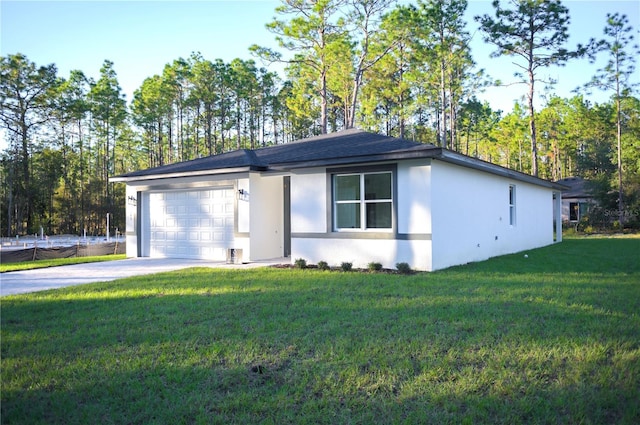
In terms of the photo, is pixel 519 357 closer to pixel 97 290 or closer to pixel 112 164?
pixel 97 290

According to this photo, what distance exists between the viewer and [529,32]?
28000 millimetres

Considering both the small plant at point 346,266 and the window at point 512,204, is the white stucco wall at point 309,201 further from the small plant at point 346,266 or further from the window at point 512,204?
the window at point 512,204

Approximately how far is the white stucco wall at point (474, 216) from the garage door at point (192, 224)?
606cm

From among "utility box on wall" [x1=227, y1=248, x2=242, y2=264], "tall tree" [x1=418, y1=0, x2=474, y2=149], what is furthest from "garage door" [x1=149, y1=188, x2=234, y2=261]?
"tall tree" [x1=418, y1=0, x2=474, y2=149]

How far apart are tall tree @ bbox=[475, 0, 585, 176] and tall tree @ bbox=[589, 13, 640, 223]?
9.59ft

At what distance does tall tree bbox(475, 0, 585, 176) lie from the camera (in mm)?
27109

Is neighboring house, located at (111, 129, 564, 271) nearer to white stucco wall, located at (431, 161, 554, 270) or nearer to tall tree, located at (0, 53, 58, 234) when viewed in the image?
white stucco wall, located at (431, 161, 554, 270)

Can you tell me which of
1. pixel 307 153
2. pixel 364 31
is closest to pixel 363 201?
pixel 307 153

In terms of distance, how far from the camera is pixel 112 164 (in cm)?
4644

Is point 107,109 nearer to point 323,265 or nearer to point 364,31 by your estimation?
point 364,31

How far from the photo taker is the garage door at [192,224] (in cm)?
1310

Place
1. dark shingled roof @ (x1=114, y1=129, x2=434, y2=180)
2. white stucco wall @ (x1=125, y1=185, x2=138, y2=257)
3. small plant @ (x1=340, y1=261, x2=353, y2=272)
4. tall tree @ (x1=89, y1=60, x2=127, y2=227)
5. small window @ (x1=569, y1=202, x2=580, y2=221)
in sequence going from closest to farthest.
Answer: small plant @ (x1=340, y1=261, x2=353, y2=272), dark shingled roof @ (x1=114, y1=129, x2=434, y2=180), white stucco wall @ (x1=125, y1=185, x2=138, y2=257), small window @ (x1=569, y1=202, x2=580, y2=221), tall tree @ (x1=89, y1=60, x2=127, y2=227)

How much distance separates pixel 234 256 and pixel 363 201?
4.09 meters

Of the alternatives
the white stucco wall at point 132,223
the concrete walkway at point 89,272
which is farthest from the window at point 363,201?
the white stucco wall at point 132,223
